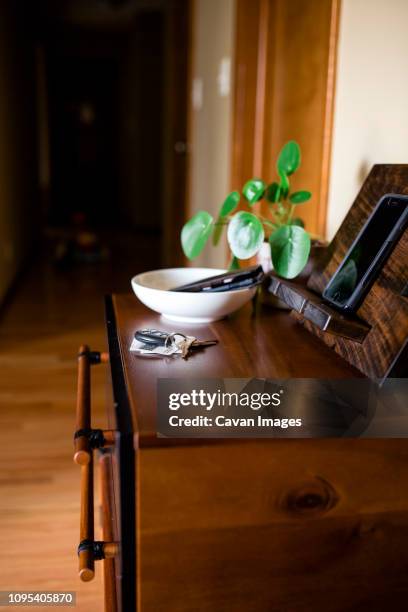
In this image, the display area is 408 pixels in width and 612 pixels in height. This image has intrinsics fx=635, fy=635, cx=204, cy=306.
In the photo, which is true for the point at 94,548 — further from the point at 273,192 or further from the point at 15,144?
the point at 15,144

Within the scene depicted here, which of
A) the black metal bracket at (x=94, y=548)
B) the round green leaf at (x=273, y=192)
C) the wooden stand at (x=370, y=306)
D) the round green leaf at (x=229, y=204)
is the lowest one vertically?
the black metal bracket at (x=94, y=548)

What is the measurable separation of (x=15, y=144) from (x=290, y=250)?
4.42 m

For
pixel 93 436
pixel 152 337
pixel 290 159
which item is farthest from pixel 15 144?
pixel 93 436

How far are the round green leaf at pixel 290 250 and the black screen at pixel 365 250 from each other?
0.07 metres

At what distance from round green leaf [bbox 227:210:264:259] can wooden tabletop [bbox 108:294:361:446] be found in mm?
142

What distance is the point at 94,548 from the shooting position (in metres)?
0.89

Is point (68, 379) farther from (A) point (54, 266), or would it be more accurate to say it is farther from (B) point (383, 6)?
(A) point (54, 266)

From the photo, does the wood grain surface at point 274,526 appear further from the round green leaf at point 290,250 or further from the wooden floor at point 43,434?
the wooden floor at point 43,434

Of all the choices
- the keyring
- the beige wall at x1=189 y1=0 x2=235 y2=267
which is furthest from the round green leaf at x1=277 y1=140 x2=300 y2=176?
the beige wall at x1=189 y1=0 x2=235 y2=267

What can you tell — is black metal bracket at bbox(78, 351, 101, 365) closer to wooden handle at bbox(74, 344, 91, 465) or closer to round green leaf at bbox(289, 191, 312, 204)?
wooden handle at bbox(74, 344, 91, 465)

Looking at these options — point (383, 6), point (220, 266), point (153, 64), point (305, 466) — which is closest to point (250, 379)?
point (305, 466)

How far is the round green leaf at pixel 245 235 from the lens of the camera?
1.16m

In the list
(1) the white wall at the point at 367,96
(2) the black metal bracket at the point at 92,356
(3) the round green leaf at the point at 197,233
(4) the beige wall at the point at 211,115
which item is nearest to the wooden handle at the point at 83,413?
(2) the black metal bracket at the point at 92,356

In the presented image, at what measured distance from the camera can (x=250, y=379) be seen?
88cm
